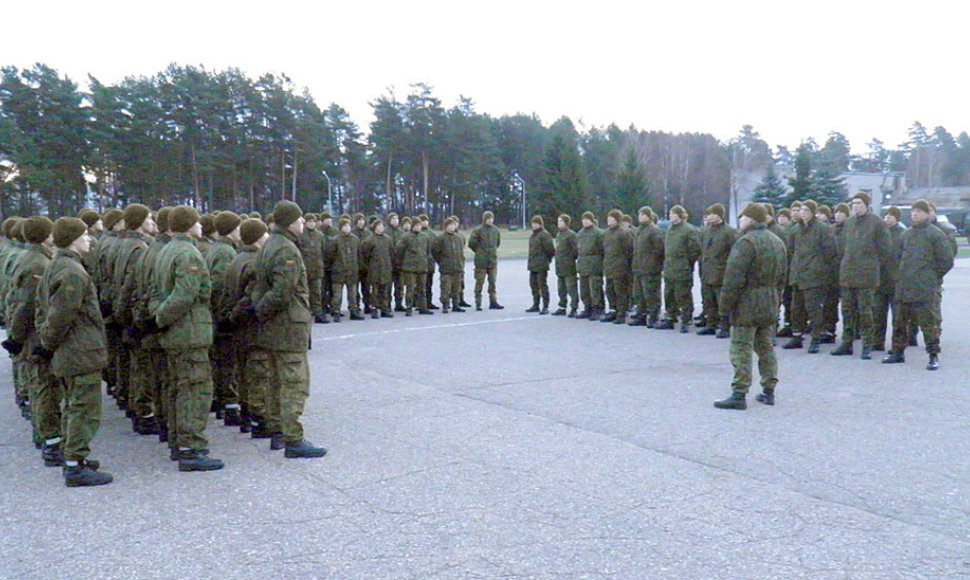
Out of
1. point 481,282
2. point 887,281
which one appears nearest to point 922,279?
point 887,281

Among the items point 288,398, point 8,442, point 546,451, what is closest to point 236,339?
point 288,398

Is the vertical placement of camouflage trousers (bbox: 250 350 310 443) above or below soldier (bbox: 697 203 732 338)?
below

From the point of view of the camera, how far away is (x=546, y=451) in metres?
7.10

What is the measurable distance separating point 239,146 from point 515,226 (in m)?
46.0

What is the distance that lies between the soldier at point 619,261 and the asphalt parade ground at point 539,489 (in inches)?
230

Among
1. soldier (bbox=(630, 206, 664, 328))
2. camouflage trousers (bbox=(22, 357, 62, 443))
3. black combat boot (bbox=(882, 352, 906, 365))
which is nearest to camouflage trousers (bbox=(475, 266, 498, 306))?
soldier (bbox=(630, 206, 664, 328))

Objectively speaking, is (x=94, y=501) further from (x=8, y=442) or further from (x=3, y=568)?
(x=8, y=442)

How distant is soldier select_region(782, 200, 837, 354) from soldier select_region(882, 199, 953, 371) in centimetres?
122

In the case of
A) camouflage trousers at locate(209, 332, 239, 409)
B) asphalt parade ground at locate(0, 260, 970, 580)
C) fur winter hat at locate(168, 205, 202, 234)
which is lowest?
asphalt parade ground at locate(0, 260, 970, 580)

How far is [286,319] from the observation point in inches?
274

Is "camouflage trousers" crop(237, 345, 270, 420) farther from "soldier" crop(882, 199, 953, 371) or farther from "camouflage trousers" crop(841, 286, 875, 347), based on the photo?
"camouflage trousers" crop(841, 286, 875, 347)

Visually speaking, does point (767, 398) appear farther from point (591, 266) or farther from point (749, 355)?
point (591, 266)

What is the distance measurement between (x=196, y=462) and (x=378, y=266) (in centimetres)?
1112

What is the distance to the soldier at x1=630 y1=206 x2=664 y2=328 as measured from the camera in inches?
610
